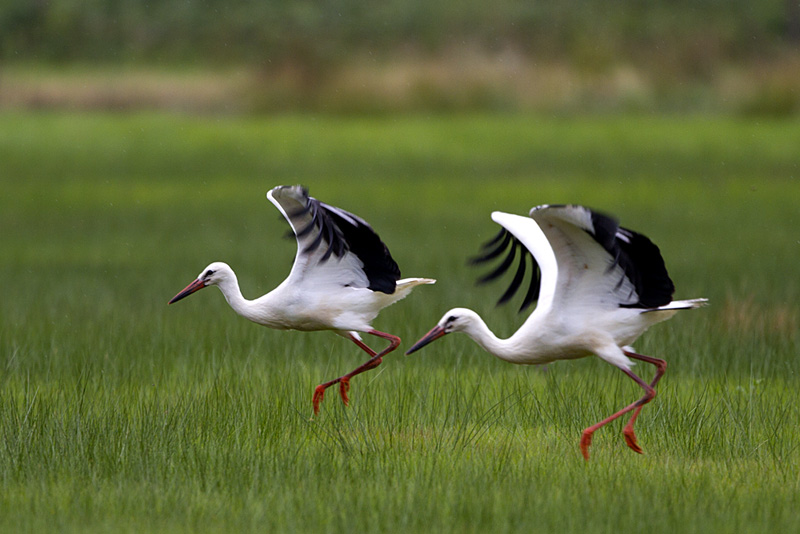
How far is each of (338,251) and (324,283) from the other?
265mm

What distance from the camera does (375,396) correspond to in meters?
7.52

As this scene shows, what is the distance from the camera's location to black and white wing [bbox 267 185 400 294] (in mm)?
7150

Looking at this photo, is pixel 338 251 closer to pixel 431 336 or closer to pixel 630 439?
pixel 431 336

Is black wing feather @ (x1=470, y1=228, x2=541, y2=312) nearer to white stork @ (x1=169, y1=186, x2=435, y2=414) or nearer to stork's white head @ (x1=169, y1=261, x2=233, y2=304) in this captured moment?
white stork @ (x1=169, y1=186, x2=435, y2=414)

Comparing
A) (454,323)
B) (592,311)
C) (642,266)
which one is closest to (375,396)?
(454,323)

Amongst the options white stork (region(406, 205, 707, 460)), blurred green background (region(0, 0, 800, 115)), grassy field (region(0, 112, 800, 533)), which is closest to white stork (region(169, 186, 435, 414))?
grassy field (region(0, 112, 800, 533))

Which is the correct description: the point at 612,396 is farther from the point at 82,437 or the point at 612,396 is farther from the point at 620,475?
the point at 82,437

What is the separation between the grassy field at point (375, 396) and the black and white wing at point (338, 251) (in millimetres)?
666

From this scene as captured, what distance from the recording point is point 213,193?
2106cm

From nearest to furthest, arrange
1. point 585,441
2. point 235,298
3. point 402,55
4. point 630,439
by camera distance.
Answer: point 585,441
point 630,439
point 235,298
point 402,55

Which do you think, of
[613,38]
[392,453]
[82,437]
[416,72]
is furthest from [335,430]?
[613,38]

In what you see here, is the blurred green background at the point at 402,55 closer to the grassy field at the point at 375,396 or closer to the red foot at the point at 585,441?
the grassy field at the point at 375,396

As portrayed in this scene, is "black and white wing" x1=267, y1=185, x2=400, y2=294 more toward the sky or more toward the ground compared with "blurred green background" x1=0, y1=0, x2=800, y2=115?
more toward the ground

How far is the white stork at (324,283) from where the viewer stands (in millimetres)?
7293
